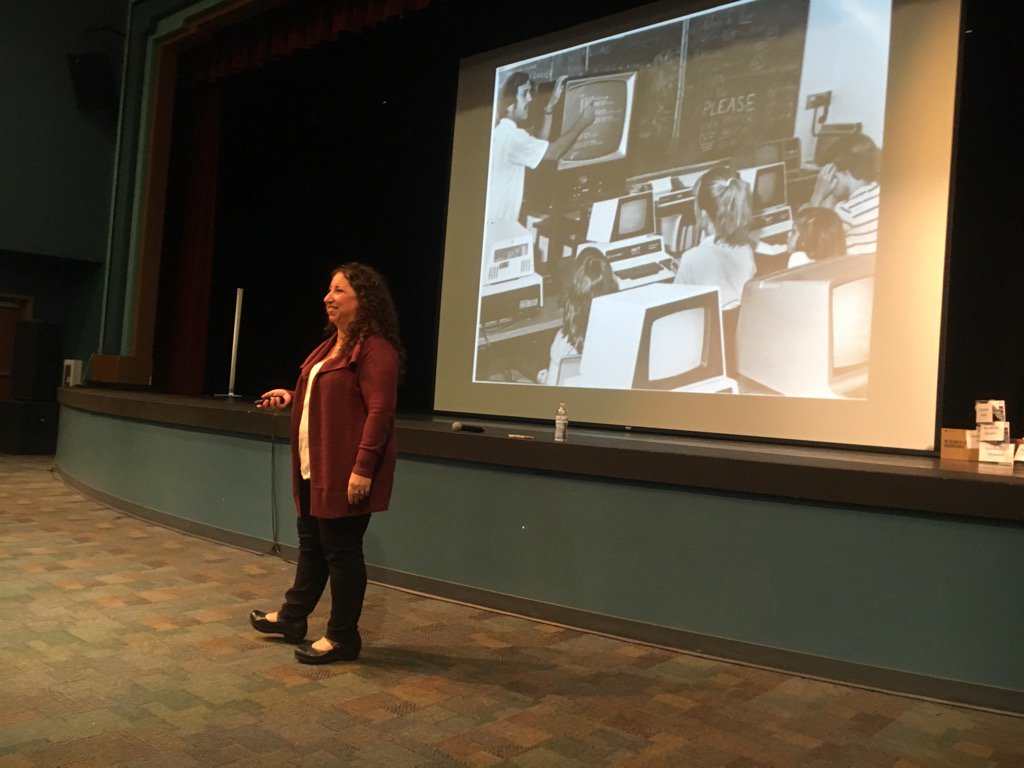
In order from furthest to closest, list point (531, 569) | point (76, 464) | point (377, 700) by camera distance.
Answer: point (76, 464), point (531, 569), point (377, 700)

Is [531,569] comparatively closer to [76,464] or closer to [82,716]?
[82,716]

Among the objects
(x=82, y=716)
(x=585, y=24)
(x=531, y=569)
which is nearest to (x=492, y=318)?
(x=585, y=24)

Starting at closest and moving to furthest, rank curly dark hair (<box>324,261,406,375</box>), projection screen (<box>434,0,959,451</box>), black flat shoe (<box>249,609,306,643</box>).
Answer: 1. curly dark hair (<box>324,261,406,375</box>)
2. black flat shoe (<box>249,609,306,643</box>)
3. projection screen (<box>434,0,959,451</box>)

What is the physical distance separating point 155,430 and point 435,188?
270 cm

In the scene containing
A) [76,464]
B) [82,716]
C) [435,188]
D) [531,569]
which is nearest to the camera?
[82,716]

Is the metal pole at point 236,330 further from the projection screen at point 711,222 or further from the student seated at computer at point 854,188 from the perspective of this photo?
the student seated at computer at point 854,188

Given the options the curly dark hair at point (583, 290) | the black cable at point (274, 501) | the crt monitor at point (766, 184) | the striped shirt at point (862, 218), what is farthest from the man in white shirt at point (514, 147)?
the black cable at point (274, 501)

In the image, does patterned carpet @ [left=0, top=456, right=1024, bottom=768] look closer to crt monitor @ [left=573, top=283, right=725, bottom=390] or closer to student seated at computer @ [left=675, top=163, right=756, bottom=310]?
crt monitor @ [left=573, top=283, right=725, bottom=390]

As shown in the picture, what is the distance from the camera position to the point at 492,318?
15.9ft

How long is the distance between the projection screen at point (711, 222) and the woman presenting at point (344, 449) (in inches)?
77.0

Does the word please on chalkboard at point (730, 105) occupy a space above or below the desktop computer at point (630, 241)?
above

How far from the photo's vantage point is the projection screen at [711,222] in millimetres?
3510

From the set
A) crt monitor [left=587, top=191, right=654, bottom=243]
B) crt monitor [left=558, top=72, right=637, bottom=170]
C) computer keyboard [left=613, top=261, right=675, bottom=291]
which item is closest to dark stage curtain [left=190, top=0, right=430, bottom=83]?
crt monitor [left=558, top=72, right=637, bottom=170]

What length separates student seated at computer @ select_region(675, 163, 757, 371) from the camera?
392 cm
